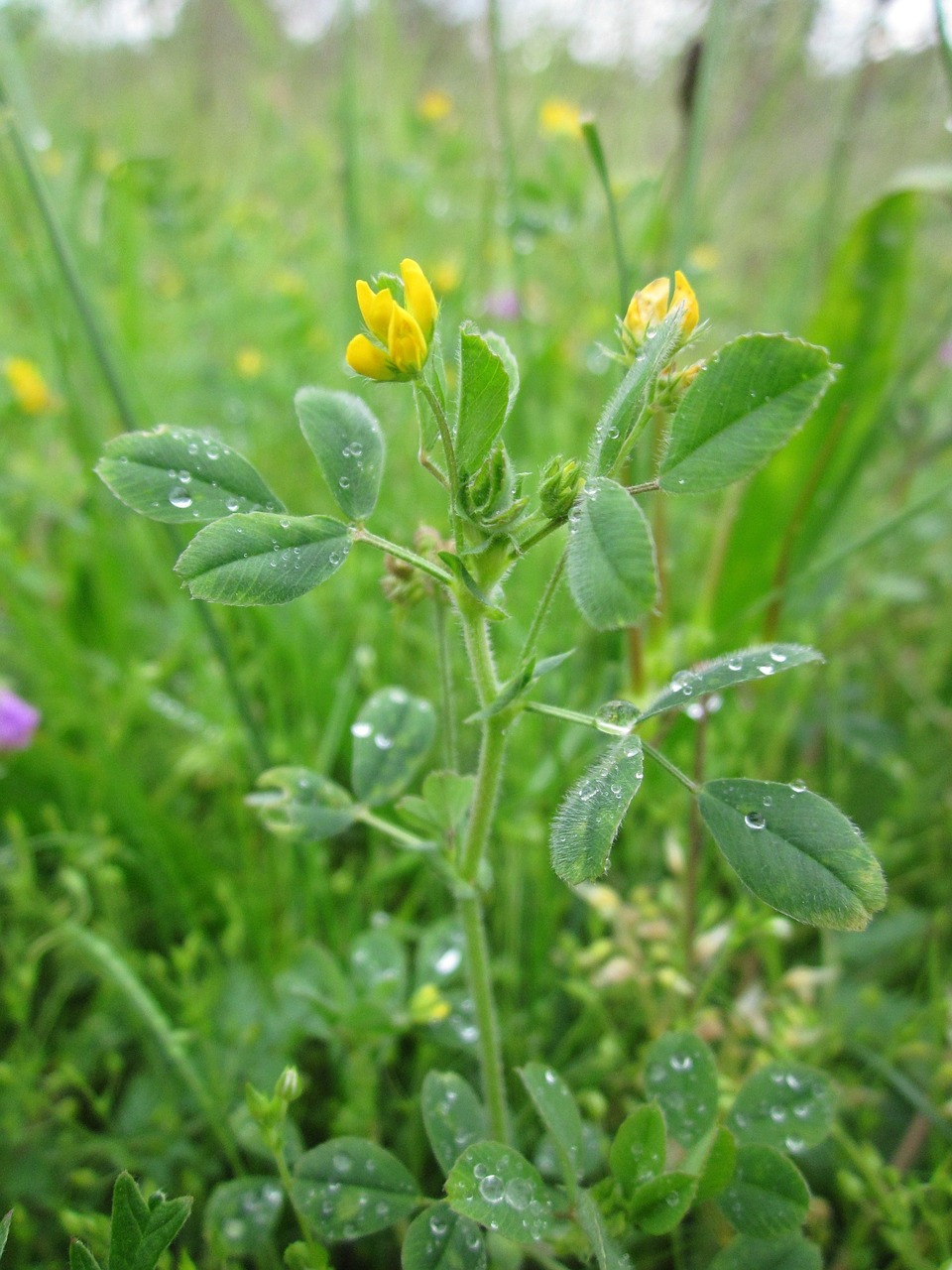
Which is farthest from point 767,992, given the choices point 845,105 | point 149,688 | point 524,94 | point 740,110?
point 524,94

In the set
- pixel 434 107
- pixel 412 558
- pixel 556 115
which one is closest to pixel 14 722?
pixel 412 558

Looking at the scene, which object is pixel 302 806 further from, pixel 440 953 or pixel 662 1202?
pixel 662 1202

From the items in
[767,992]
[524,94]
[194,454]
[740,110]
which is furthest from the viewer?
[524,94]

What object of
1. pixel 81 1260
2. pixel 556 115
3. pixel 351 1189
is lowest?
pixel 351 1189

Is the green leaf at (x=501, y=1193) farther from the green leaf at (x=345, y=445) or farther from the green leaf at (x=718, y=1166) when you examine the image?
the green leaf at (x=345, y=445)

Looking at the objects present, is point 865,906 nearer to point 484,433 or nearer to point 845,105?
point 484,433
